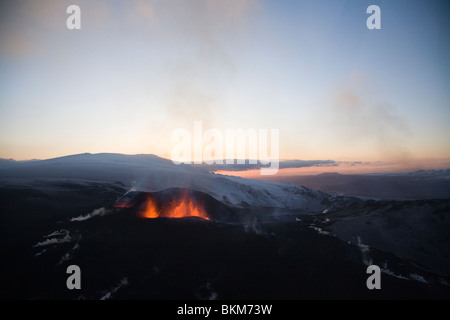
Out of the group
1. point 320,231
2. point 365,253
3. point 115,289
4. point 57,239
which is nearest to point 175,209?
point 57,239

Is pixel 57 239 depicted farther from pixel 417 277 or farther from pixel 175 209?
pixel 417 277

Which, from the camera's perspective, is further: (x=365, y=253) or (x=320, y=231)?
(x=320, y=231)

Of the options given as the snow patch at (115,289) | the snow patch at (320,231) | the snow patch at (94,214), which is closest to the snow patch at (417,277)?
the snow patch at (320,231)

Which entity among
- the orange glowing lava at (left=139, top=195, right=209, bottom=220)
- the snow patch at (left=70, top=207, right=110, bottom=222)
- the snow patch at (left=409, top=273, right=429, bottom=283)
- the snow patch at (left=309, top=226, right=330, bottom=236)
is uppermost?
the snow patch at (left=70, top=207, right=110, bottom=222)

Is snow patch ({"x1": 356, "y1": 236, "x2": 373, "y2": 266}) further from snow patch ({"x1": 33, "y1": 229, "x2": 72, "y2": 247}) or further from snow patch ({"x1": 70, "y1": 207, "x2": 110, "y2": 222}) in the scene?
snow patch ({"x1": 70, "y1": 207, "x2": 110, "y2": 222})

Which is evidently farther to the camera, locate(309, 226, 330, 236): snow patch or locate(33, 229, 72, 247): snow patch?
locate(309, 226, 330, 236): snow patch

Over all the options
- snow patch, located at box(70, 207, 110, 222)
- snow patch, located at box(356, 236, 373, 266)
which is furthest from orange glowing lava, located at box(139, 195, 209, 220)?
snow patch, located at box(356, 236, 373, 266)

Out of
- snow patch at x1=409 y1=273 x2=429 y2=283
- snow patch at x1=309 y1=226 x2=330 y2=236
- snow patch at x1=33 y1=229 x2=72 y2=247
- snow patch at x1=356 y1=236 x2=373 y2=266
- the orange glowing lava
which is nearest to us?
snow patch at x1=409 y1=273 x2=429 y2=283
